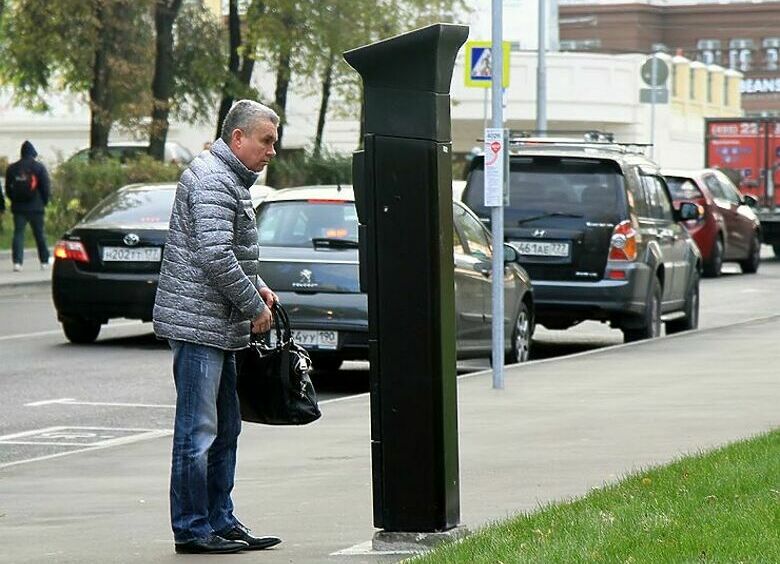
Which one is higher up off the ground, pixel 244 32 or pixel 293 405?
pixel 244 32

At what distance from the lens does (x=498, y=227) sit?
13.3 metres

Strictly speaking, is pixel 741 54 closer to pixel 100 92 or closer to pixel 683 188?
pixel 100 92

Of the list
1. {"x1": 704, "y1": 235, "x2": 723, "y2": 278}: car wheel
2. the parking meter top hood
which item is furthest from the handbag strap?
{"x1": 704, "y1": 235, "x2": 723, "y2": 278}: car wheel

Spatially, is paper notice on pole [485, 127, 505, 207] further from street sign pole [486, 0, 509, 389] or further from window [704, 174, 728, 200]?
window [704, 174, 728, 200]

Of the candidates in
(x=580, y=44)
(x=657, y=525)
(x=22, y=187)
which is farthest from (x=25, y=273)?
(x=580, y=44)

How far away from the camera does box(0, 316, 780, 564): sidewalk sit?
25.8 feet

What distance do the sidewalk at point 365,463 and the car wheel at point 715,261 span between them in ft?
51.3

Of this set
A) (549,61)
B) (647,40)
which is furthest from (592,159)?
(647,40)

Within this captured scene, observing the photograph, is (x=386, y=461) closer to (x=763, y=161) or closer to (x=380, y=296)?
(x=380, y=296)

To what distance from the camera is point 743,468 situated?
8.37 metres

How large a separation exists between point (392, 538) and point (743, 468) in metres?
1.90

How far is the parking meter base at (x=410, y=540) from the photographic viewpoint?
714cm

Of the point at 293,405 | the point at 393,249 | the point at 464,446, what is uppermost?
the point at 393,249

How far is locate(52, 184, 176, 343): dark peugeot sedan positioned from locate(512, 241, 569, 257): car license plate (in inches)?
127
